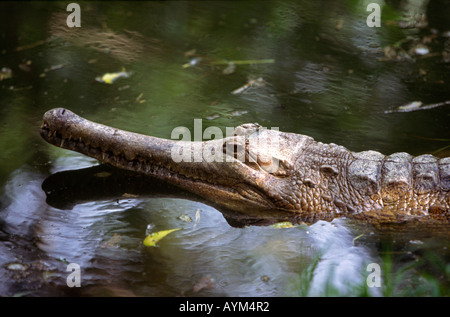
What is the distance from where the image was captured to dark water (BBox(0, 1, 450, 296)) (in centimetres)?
415

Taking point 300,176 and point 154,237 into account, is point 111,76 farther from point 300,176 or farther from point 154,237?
point 300,176

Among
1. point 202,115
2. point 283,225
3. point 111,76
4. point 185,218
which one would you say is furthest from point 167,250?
point 111,76

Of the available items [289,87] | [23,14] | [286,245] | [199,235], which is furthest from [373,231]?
[23,14]

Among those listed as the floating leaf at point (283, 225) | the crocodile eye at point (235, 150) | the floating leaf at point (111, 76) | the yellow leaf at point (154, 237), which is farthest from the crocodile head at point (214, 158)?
the floating leaf at point (111, 76)

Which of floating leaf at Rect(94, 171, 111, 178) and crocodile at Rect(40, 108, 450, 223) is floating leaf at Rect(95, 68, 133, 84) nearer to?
floating leaf at Rect(94, 171, 111, 178)

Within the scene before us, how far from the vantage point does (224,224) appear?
4.79 meters

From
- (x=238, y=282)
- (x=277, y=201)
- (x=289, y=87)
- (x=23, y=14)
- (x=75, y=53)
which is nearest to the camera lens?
(x=238, y=282)

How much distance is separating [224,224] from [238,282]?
0.82 m

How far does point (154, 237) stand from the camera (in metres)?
4.52

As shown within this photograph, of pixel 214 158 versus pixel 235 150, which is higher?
pixel 235 150

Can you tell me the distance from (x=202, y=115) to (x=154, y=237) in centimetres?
226

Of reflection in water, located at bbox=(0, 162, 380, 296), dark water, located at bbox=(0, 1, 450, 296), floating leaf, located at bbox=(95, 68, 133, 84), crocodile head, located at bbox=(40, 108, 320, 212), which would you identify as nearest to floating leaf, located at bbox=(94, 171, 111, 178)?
dark water, located at bbox=(0, 1, 450, 296)

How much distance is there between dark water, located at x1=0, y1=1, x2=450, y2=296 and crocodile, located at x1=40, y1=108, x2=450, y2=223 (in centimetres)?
22
